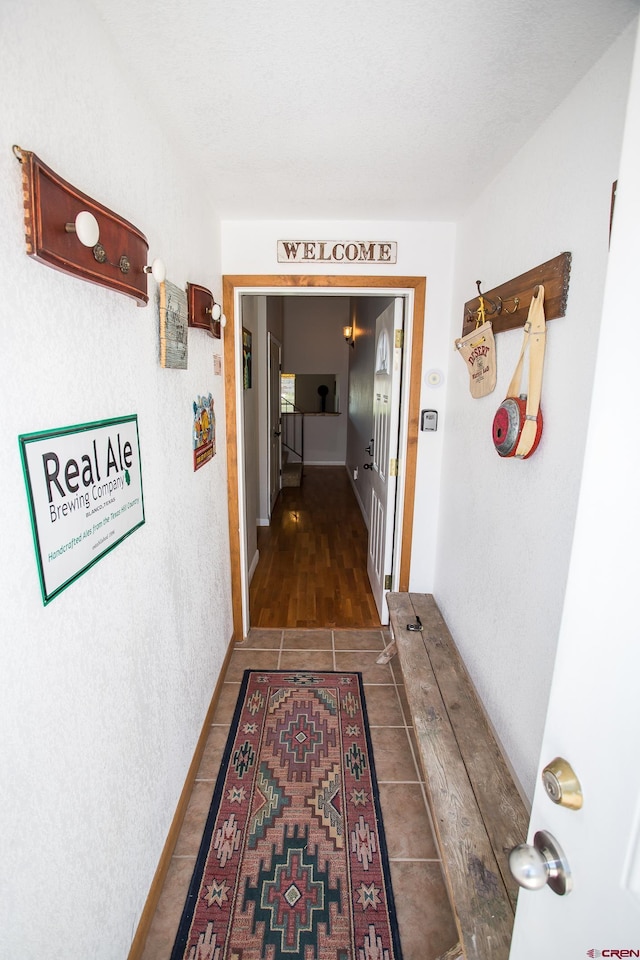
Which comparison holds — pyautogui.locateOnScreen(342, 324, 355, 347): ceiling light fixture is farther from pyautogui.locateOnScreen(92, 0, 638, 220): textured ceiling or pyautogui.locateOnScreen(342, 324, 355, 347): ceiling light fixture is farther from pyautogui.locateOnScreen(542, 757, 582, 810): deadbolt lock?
pyautogui.locateOnScreen(542, 757, 582, 810): deadbolt lock

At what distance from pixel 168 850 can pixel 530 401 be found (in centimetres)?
189

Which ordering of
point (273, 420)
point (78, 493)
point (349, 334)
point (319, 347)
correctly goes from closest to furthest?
1. point (78, 493)
2. point (273, 420)
3. point (349, 334)
4. point (319, 347)

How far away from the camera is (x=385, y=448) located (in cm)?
286

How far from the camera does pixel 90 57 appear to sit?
97 cm

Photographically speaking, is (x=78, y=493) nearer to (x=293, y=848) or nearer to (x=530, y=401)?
(x=530, y=401)

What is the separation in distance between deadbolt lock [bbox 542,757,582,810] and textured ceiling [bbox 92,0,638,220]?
1.40 meters

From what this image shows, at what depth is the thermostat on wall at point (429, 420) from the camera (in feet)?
8.20

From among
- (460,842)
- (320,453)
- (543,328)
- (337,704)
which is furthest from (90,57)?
(320,453)

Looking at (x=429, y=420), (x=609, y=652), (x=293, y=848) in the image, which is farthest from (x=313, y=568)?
(x=609, y=652)

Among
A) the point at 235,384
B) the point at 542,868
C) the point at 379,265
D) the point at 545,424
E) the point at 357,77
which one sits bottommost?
the point at 542,868

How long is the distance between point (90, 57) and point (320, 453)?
7.34 m

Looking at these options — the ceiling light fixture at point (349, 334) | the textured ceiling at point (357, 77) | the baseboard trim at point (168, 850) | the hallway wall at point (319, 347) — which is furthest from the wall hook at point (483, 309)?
the hallway wall at point (319, 347)

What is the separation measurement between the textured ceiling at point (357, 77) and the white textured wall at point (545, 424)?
4.3 inches

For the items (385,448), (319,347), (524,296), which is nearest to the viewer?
(524,296)
